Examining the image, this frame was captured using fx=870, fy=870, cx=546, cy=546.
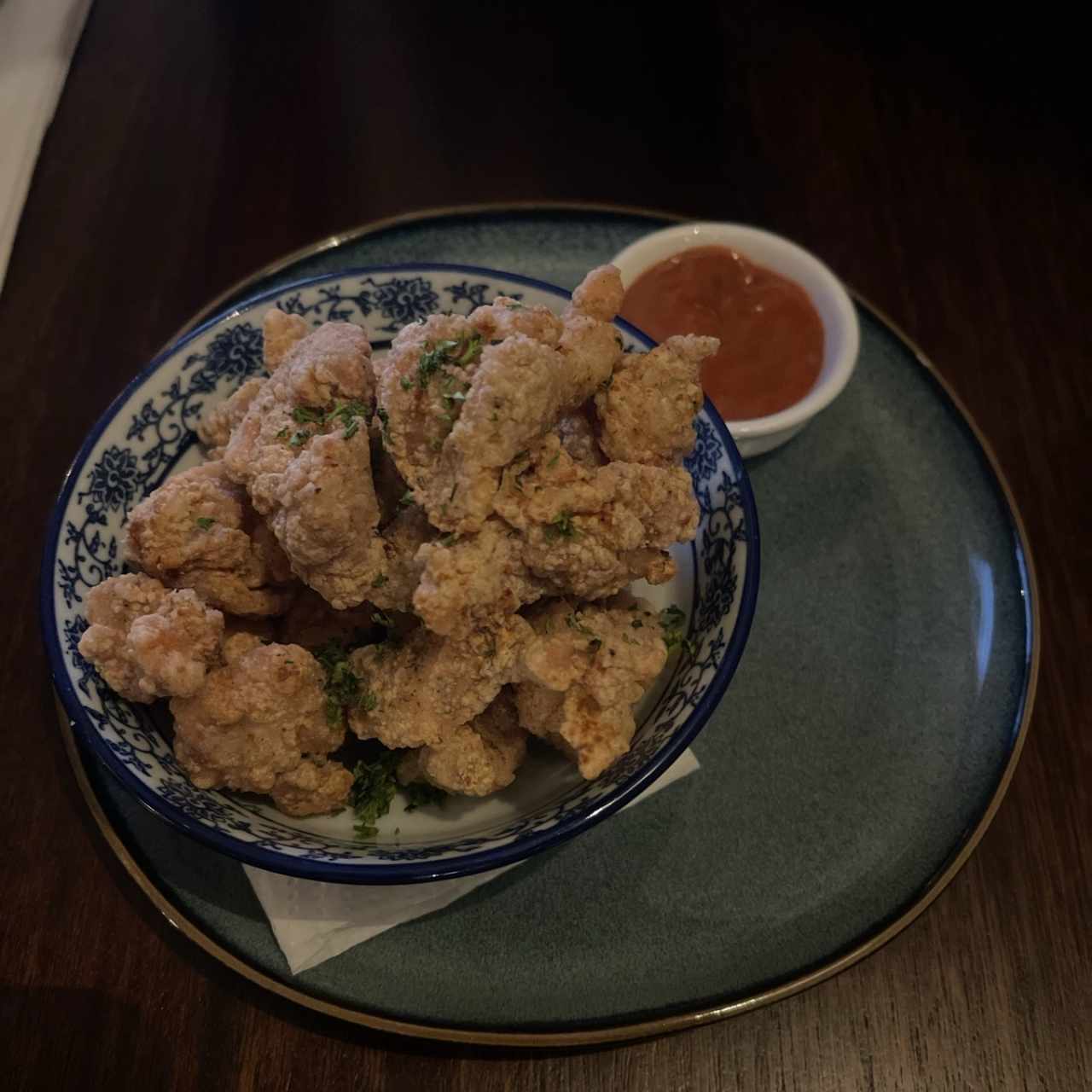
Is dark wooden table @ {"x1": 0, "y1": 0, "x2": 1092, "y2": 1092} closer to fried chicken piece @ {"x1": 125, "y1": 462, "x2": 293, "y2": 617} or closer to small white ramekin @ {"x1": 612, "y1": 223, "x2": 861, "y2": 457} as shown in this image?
small white ramekin @ {"x1": 612, "y1": 223, "x2": 861, "y2": 457}

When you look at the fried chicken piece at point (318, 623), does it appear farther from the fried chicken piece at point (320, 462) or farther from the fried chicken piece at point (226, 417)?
the fried chicken piece at point (226, 417)

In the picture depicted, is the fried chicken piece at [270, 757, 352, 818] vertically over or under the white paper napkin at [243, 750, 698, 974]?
over

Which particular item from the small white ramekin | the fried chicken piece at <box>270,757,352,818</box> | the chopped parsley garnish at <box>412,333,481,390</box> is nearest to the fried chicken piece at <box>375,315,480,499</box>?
the chopped parsley garnish at <box>412,333,481,390</box>

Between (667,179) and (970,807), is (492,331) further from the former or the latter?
(667,179)

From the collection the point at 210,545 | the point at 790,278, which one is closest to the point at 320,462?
the point at 210,545

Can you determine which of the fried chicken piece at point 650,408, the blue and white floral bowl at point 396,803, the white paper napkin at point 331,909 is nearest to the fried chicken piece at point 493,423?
the fried chicken piece at point 650,408

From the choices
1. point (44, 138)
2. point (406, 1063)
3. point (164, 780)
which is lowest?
point (406, 1063)

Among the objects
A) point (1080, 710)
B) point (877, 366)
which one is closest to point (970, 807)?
point (1080, 710)
